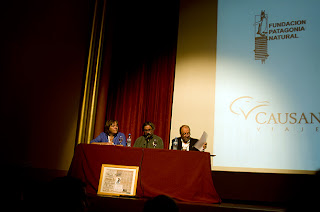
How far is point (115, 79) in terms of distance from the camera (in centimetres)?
579

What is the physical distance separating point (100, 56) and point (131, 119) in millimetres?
1266

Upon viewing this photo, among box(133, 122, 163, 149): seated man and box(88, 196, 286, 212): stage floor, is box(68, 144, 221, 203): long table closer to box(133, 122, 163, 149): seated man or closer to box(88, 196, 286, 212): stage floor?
box(88, 196, 286, 212): stage floor

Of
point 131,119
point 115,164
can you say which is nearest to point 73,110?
point 131,119

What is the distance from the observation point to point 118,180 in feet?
11.0

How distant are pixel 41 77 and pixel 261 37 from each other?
3.28 m

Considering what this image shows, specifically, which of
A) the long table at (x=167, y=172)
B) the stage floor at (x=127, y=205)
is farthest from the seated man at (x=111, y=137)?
the stage floor at (x=127, y=205)

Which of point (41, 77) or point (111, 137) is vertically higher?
point (41, 77)

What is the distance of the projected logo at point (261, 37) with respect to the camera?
471 cm

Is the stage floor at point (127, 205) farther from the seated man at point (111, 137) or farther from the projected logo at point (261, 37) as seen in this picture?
the projected logo at point (261, 37)

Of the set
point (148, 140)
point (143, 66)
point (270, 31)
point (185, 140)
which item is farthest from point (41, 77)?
point (270, 31)

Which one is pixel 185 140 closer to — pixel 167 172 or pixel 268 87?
pixel 167 172

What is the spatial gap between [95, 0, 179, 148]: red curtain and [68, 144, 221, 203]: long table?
6.08ft

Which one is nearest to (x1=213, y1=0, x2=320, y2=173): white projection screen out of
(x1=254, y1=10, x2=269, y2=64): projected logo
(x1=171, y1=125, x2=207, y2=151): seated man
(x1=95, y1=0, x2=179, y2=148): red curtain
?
(x1=254, y1=10, x2=269, y2=64): projected logo

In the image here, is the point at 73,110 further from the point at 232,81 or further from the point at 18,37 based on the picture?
the point at 232,81
